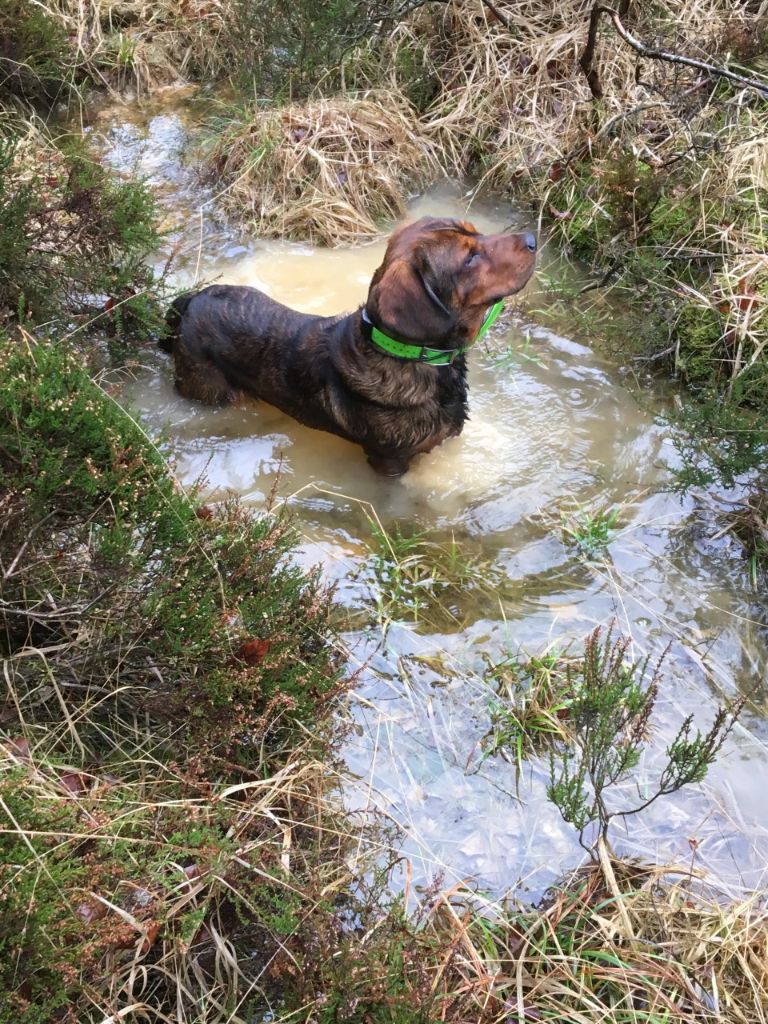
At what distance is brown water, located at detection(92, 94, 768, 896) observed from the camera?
2.77 meters

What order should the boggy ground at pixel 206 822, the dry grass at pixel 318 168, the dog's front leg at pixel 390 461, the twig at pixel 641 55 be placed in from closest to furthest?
the boggy ground at pixel 206 822 < the dog's front leg at pixel 390 461 < the twig at pixel 641 55 < the dry grass at pixel 318 168

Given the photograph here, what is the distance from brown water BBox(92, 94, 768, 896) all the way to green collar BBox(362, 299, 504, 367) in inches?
31.0

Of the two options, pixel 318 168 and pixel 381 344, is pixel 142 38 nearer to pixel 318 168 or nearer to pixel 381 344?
pixel 318 168

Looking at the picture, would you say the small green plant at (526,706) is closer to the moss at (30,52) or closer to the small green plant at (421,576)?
the small green plant at (421,576)

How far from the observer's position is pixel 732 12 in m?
5.73

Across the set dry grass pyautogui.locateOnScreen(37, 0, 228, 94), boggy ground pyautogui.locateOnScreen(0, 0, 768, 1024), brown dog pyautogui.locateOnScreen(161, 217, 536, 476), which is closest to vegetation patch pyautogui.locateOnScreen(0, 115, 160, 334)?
brown dog pyautogui.locateOnScreen(161, 217, 536, 476)

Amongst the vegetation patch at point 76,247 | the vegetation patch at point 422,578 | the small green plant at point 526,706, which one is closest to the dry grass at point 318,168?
the vegetation patch at point 76,247

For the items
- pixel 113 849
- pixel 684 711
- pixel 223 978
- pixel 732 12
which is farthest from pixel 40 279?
pixel 732 12

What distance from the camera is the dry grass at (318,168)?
18.1ft

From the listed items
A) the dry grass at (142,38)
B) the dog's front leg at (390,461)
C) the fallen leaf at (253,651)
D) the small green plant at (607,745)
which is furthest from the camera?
the dry grass at (142,38)

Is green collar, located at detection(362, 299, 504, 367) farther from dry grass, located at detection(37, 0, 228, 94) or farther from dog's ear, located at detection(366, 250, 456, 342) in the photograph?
dry grass, located at detection(37, 0, 228, 94)

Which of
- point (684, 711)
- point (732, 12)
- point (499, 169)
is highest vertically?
point (732, 12)

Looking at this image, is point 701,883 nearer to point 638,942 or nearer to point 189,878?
point 638,942

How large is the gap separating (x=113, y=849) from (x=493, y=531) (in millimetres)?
2341
